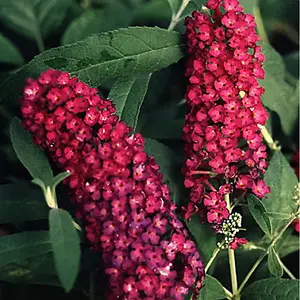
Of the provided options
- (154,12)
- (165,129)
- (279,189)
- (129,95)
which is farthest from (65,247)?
(154,12)

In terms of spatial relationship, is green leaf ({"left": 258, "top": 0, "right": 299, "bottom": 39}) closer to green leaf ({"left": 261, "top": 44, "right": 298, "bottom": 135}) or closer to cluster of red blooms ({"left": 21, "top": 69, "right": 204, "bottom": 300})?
green leaf ({"left": 261, "top": 44, "right": 298, "bottom": 135})

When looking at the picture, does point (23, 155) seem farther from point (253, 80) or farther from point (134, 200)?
point (253, 80)

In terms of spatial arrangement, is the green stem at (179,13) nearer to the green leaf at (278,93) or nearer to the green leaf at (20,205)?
the green leaf at (278,93)

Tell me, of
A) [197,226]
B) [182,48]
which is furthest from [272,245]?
[182,48]

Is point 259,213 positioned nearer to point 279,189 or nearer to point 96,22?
point 279,189

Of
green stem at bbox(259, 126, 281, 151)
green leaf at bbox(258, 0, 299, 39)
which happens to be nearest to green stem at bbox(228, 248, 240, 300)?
green stem at bbox(259, 126, 281, 151)

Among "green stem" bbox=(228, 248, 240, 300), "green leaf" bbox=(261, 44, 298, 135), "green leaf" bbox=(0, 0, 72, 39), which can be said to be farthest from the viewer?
"green leaf" bbox=(0, 0, 72, 39)
